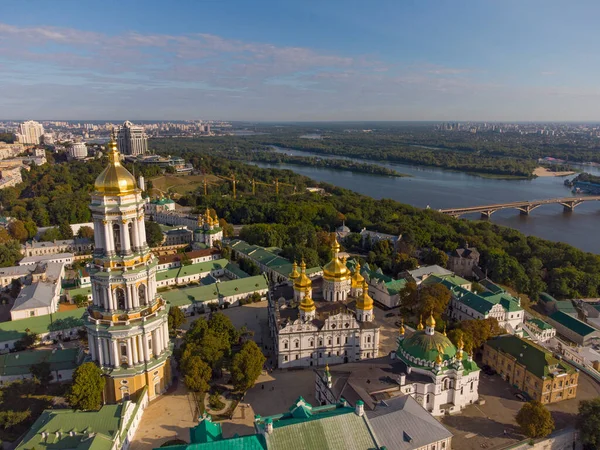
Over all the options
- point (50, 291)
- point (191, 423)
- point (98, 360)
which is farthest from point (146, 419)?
point (50, 291)

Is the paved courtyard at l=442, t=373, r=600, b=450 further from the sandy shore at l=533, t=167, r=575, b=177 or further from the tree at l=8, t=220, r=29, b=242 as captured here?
the sandy shore at l=533, t=167, r=575, b=177

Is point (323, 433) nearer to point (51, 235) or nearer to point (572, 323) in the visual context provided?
point (572, 323)

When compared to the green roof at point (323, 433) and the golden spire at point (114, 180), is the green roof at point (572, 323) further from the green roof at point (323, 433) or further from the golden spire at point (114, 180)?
the golden spire at point (114, 180)

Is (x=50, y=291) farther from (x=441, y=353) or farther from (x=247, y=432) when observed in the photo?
(x=441, y=353)

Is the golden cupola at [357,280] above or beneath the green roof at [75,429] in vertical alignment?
above

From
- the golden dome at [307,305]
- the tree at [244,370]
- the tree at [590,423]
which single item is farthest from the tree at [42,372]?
the tree at [590,423]

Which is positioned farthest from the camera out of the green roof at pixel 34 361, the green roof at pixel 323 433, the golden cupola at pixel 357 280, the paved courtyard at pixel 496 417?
the golden cupola at pixel 357 280
